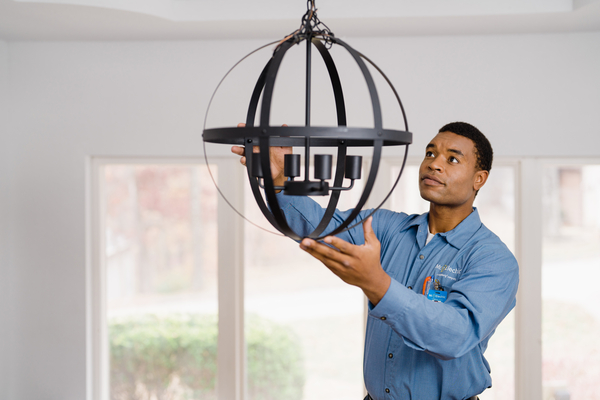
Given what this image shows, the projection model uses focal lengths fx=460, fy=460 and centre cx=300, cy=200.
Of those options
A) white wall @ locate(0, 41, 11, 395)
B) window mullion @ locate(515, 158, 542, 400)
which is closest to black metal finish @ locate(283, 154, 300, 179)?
window mullion @ locate(515, 158, 542, 400)

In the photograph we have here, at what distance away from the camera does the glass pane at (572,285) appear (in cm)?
253

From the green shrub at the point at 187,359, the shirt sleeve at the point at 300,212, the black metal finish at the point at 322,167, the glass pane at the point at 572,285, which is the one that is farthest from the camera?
the green shrub at the point at 187,359

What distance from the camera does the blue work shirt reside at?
100cm

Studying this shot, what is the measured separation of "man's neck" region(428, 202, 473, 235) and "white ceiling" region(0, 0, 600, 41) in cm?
109

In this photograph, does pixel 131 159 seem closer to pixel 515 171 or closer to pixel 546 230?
pixel 515 171

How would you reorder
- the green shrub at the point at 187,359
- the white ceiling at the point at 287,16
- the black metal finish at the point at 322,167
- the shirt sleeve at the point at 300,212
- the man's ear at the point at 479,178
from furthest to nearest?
1. the green shrub at the point at 187,359
2. the white ceiling at the point at 287,16
3. the man's ear at the point at 479,178
4. the shirt sleeve at the point at 300,212
5. the black metal finish at the point at 322,167

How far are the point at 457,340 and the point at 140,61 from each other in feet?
7.28

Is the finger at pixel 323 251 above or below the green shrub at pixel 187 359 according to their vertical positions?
above

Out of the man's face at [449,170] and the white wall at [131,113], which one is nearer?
the man's face at [449,170]

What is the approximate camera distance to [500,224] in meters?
2.65

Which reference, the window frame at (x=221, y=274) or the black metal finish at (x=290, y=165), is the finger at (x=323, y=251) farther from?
the window frame at (x=221, y=274)

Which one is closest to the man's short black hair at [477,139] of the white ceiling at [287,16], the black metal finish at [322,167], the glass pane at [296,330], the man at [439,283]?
the man at [439,283]

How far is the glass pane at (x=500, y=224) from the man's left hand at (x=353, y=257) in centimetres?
169

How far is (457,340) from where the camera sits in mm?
1022
